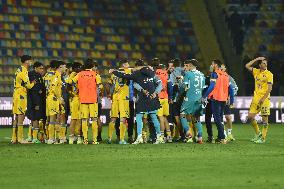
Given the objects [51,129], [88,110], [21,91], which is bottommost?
[51,129]

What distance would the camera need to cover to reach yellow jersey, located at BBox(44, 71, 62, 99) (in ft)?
65.4

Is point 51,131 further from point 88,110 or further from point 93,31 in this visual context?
point 93,31

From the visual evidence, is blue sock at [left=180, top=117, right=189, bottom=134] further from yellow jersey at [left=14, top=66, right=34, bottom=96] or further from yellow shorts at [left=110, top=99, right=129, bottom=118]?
yellow jersey at [left=14, top=66, right=34, bottom=96]

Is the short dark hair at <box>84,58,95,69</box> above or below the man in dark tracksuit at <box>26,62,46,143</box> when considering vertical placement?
above

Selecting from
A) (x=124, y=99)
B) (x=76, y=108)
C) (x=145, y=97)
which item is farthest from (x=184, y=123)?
(x=76, y=108)

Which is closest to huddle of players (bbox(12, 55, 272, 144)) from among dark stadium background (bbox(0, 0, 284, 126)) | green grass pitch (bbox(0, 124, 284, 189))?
green grass pitch (bbox(0, 124, 284, 189))

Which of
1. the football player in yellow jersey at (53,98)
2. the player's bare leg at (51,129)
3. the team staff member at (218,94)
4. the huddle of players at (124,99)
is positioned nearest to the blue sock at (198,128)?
the huddle of players at (124,99)

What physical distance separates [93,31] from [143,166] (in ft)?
72.2

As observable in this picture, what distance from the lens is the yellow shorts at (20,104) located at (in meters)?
19.8

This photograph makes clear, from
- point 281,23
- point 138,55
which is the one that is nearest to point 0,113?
point 138,55

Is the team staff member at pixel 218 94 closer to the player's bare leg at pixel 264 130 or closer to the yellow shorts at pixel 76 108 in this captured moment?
the player's bare leg at pixel 264 130

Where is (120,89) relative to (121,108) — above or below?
above

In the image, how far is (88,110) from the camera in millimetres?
19453

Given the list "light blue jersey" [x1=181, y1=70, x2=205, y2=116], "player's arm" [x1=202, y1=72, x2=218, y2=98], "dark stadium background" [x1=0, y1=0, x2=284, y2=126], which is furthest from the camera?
"dark stadium background" [x1=0, y1=0, x2=284, y2=126]
